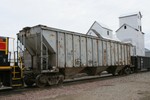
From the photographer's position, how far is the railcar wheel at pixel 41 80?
1290 cm

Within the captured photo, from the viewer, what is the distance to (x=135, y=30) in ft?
178

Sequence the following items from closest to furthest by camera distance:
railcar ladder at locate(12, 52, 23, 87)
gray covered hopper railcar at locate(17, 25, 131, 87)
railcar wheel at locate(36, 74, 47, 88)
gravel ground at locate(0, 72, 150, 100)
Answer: gravel ground at locate(0, 72, 150, 100) < railcar ladder at locate(12, 52, 23, 87) < railcar wheel at locate(36, 74, 47, 88) < gray covered hopper railcar at locate(17, 25, 131, 87)

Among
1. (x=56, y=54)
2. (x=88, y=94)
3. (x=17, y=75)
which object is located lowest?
(x=88, y=94)

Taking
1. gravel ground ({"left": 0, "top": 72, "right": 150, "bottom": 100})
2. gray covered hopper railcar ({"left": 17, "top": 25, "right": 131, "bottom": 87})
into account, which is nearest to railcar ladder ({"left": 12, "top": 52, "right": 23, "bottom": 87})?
gravel ground ({"left": 0, "top": 72, "right": 150, "bottom": 100})

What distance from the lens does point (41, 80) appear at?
1305 centimetres

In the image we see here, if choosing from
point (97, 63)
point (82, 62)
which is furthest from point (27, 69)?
point (97, 63)

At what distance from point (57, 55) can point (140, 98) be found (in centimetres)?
683

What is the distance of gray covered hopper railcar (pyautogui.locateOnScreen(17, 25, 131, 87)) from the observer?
1342 cm

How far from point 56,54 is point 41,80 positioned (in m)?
2.07

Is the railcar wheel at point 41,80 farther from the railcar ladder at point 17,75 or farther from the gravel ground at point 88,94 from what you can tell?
the railcar ladder at point 17,75

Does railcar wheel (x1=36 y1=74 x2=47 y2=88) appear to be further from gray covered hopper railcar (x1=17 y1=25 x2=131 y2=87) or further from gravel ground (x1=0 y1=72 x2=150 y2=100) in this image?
gravel ground (x1=0 y1=72 x2=150 y2=100)

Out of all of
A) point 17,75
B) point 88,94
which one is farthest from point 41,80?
point 88,94

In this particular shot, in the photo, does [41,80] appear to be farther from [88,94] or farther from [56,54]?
[88,94]

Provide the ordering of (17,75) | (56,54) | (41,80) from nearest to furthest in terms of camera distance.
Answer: (17,75) < (41,80) < (56,54)
